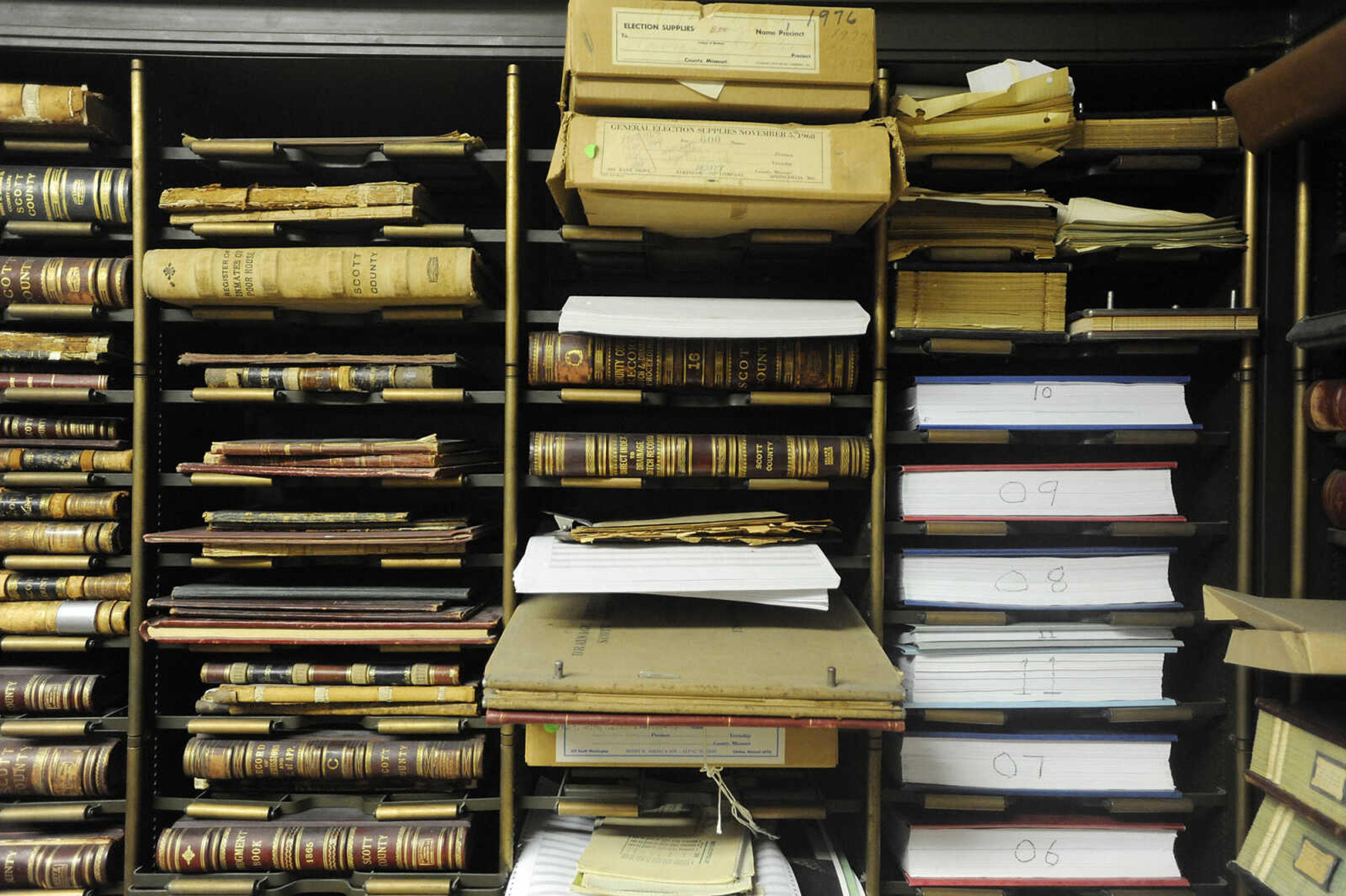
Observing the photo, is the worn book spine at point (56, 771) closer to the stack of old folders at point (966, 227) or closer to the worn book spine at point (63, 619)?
the worn book spine at point (63, 619)

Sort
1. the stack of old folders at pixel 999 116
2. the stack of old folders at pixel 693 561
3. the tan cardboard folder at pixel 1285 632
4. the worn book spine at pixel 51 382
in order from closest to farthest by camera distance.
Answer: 1. the tan cardboard folder at pixel 1285 632
2. the stack of old folders at pixel 693 561
3. the stack of old folders at pixel 999 116
4. the worn book spine at pixel 51 382

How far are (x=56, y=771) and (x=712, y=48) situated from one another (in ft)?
6.24

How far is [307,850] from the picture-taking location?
58.0 inches

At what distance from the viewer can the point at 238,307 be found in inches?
59.4

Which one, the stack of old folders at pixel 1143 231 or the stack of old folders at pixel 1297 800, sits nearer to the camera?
the stack of old folders at pixel 1297 800

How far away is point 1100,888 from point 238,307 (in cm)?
214

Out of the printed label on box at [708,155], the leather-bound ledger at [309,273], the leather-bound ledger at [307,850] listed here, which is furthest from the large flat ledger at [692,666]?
the printed label on box at [708,155]

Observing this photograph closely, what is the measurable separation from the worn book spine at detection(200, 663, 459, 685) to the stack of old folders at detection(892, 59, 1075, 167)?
56.3 inches

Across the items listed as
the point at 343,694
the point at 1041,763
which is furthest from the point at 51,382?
the point at 1041,763

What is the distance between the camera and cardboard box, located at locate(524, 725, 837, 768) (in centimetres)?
135

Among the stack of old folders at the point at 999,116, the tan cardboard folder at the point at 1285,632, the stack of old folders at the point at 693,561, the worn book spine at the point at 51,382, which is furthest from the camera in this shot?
the worn book spine at the point at 51,382

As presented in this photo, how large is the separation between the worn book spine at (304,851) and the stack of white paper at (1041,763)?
0.98m

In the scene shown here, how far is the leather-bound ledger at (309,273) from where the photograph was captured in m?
1.43

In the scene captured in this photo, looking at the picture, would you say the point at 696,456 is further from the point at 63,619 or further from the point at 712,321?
the point at 63,619
